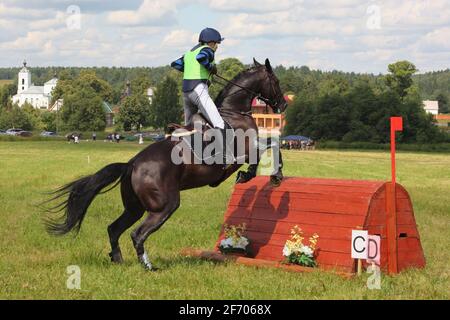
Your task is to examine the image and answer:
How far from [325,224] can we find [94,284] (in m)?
3.47

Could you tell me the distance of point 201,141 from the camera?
9695 mm

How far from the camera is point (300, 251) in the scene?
31.5 ft

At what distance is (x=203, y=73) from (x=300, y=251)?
2925 mm

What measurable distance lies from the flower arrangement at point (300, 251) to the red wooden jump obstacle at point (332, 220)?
0.46ft

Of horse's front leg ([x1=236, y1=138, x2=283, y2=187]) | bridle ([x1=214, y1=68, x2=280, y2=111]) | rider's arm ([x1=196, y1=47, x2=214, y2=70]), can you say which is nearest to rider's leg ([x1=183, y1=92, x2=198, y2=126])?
rider's arm ([x1=196, y1=47, x2=214, y2=70])

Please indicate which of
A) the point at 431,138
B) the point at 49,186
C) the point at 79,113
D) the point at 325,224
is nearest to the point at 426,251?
the point at 325,224

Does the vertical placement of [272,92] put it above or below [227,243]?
above

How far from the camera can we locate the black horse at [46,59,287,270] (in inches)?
372

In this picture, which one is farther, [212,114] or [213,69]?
Answer: [213,69]

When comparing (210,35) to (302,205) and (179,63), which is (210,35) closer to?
(179,63)
